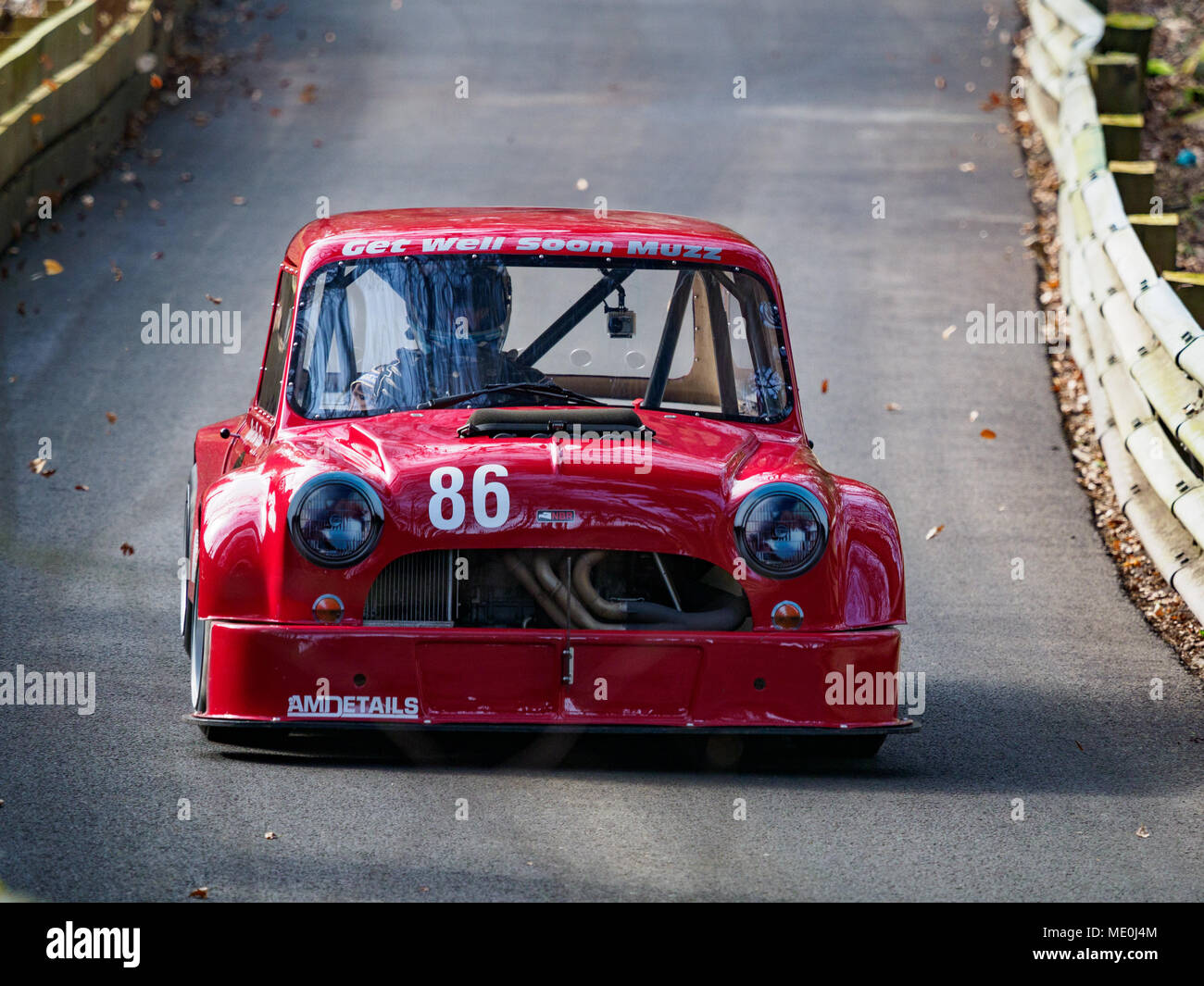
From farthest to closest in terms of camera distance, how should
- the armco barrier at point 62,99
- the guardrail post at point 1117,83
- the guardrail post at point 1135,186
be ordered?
the guardrail post at point 1117,83
the armco barrier at point 62,99
the guardrail post at point 1135,186

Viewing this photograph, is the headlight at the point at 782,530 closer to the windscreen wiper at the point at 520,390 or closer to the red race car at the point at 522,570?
the red race car at the point at 522,570

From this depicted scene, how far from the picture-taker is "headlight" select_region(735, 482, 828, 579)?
5.53 metres

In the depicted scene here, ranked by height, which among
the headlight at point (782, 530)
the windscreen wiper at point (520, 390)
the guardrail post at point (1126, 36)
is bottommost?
the headlight at point (782, 530)

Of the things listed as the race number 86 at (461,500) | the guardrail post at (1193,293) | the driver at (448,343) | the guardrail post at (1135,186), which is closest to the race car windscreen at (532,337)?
the driver at (448,343)

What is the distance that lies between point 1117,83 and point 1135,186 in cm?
236

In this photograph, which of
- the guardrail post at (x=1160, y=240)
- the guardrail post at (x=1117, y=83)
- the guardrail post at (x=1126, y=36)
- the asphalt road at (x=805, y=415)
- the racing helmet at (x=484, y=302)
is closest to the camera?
the asphalt road at (x=805, y=415)

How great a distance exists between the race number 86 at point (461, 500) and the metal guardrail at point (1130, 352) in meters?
3.30

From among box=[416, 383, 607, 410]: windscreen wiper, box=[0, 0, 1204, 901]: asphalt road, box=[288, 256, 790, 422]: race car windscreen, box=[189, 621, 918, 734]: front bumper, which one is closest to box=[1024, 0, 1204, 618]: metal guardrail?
box=[0, 0, 1204, 901]: asphalt road

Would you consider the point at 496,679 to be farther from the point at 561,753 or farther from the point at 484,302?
the point at 484,302

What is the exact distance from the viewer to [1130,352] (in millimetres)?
9422

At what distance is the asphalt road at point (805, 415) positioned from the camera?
4.77 meters

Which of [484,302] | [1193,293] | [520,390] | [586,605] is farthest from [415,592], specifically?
[1193,293]
